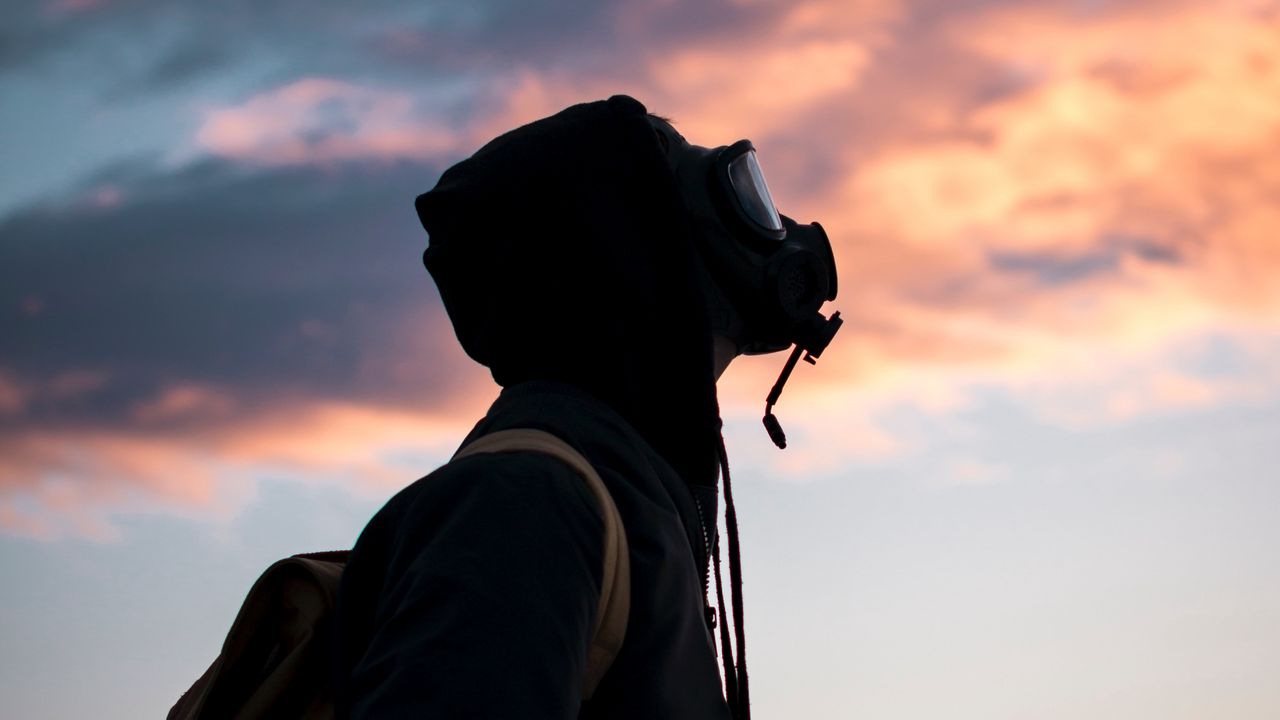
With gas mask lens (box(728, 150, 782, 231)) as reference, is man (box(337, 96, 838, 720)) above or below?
below

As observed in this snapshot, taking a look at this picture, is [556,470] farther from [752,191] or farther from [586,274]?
[752,191]

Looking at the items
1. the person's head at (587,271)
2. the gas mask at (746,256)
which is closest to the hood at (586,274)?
the person's head at (587,271)

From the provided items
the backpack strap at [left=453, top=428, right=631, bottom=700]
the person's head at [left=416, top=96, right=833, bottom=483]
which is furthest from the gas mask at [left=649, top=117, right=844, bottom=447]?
the backpack strap at [left=453, top=428, right=631, bottom=700]

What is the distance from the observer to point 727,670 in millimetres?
3574

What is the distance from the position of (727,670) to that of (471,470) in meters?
1.30

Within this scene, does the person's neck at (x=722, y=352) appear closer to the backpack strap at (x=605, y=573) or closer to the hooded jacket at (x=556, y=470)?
the hooded jacket at (x=556, y=470)

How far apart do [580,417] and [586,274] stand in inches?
19.0

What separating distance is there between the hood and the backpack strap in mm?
736

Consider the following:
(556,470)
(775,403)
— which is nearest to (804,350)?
(775,403)

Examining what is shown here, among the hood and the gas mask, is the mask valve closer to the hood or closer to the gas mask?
the gas mask

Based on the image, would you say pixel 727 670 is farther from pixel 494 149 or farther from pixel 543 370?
pixel 494 149

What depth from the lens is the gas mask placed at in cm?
412

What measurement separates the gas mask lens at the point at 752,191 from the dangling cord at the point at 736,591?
0.81 m

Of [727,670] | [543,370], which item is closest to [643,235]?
[543,370]
